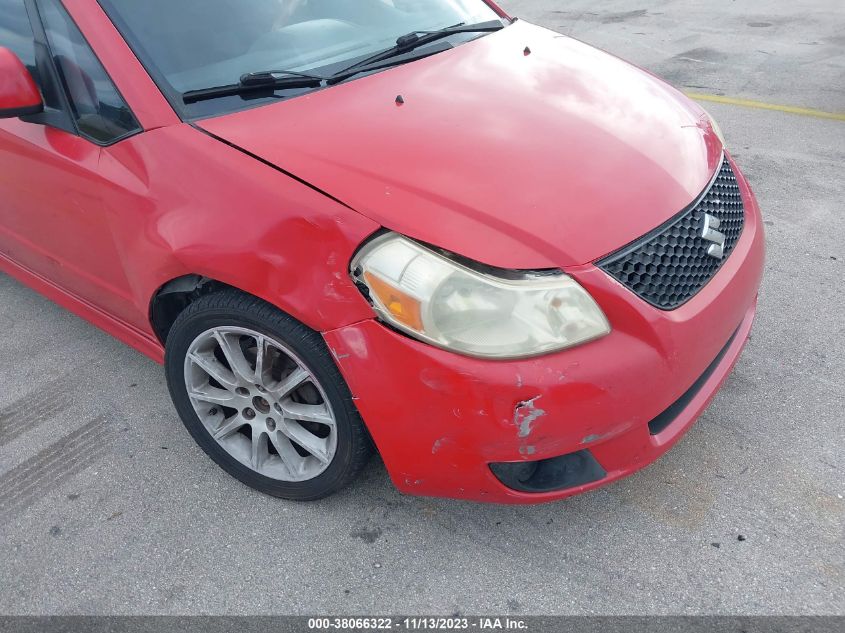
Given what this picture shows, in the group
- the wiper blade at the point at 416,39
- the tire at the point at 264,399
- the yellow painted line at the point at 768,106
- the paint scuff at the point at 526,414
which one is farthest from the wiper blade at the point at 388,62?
the yellow painted line at the point at 768,106

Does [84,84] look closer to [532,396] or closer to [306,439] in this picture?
[306,439]

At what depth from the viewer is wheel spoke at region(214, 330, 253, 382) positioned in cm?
219

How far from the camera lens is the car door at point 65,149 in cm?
228

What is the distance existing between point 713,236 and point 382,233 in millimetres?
961

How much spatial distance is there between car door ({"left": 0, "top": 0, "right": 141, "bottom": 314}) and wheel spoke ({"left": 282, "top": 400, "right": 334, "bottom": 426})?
720 millimetres

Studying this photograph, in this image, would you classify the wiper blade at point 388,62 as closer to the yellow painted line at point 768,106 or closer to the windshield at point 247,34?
the windshield at point 247,34

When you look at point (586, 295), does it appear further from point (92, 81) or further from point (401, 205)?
point (92, 81)

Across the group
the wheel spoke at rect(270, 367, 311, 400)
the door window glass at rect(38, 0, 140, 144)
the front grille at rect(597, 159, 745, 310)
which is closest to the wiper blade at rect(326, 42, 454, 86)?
the door window glass at rect(38, 0, 140, 144)

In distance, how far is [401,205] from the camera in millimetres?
1868

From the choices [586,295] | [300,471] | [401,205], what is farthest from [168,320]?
[586,295]

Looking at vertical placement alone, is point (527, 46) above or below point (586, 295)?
above

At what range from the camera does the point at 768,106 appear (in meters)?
5.51

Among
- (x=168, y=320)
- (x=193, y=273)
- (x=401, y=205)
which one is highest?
(x=401, y=205)

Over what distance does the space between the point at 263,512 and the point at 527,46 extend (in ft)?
6.23
